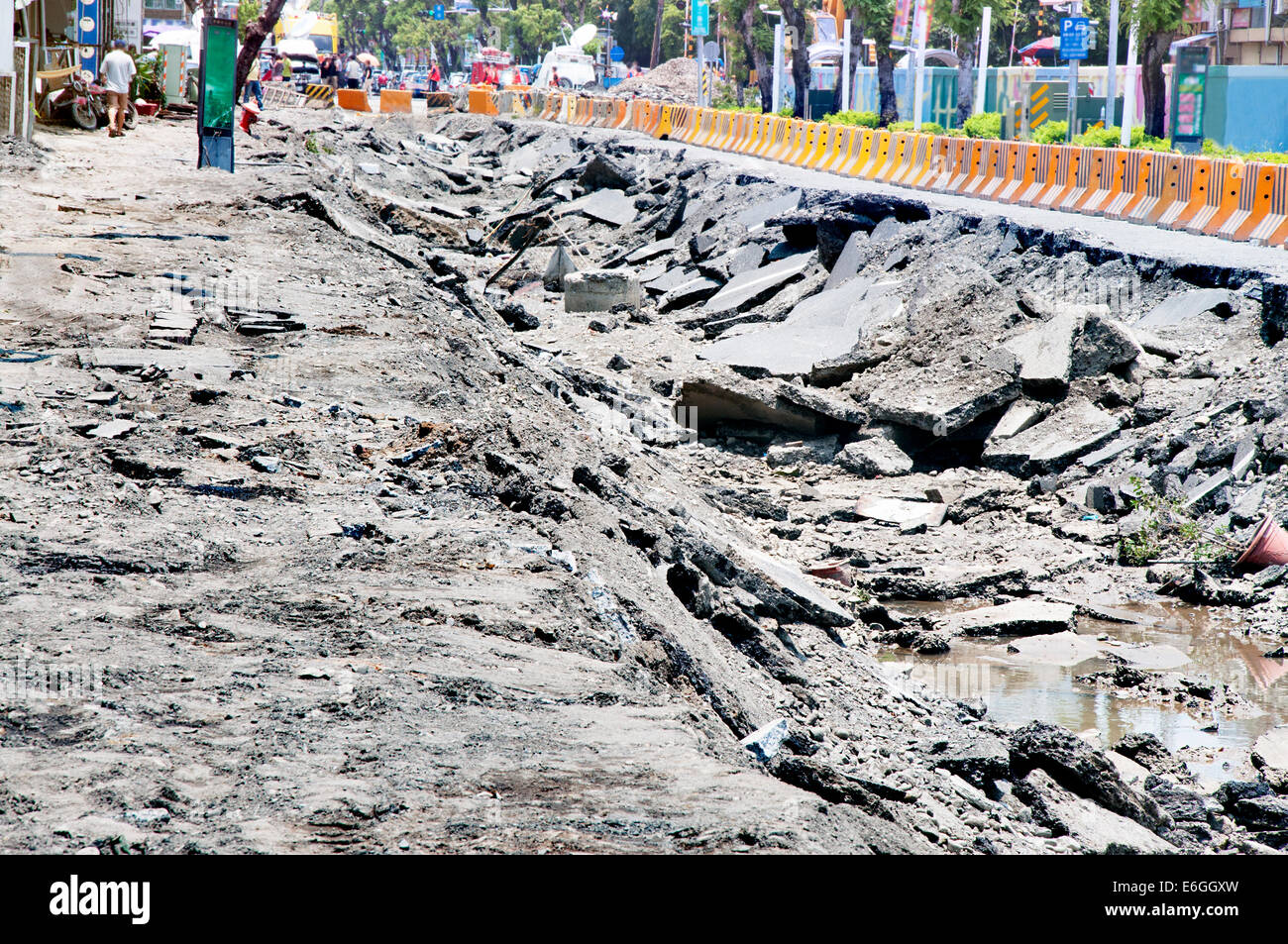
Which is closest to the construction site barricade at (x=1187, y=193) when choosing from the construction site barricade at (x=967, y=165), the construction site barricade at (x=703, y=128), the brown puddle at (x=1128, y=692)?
the construction site barricade at (x=967, y=165)

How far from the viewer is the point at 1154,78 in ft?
93.1

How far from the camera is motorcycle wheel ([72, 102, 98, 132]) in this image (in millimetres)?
24906

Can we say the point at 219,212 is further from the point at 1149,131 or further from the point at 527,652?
the point at 1149,131

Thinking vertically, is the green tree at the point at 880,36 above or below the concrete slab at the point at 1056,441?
above

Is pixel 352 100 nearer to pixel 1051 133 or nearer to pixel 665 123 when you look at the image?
pixel 665 123

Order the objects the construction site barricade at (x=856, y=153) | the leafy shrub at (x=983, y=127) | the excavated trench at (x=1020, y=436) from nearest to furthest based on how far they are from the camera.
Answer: the excavated trench at (x=1020, y=436)
the construction site barricade at (x=856, y=153)
the leafy shrub at (x=983, y=127)

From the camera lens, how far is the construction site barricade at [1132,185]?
52.8 feet

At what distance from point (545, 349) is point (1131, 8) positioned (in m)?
18.5

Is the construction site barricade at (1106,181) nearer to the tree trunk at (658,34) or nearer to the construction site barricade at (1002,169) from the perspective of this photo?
the construction site barricade at (1002,169)

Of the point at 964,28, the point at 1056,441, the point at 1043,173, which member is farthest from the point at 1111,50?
the point at 1056,441

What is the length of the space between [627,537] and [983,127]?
87.0 feet

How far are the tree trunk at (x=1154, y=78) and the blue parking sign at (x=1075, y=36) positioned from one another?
2.70m

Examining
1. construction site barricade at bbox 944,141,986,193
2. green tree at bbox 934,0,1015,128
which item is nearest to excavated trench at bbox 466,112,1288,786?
construction site barricade at bbox 944,141,986,193

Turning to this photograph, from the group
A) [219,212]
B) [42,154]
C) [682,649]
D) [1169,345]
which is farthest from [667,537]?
[42,154]
